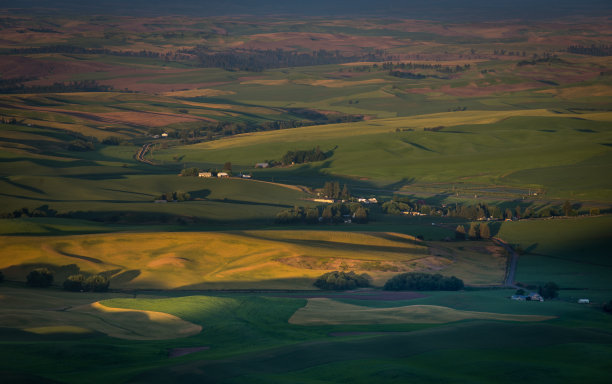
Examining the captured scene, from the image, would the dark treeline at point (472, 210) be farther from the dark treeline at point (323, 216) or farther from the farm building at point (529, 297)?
the farm building at point (529, 297)

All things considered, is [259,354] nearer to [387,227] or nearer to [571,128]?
[387,227]

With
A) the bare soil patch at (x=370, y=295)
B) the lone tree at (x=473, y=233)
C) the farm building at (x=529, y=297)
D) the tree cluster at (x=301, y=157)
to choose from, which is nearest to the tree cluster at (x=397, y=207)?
the lone tree at (x=473, y=233)

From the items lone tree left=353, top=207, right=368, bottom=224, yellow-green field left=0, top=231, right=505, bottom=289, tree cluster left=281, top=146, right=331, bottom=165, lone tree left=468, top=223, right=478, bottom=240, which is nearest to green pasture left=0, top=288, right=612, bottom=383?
yellow-green field left=0, top=231, right=505, bottom=289

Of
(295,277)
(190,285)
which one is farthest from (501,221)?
(190,285)

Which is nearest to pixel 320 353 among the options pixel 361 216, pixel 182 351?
pixel 182 351

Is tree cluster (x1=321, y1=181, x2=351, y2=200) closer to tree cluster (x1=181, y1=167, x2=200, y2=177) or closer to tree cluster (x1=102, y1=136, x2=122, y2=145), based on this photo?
tree cluster (x1=181, y1=167, x2=200, y2=177)

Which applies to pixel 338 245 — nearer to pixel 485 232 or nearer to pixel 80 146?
pixel 485 232
